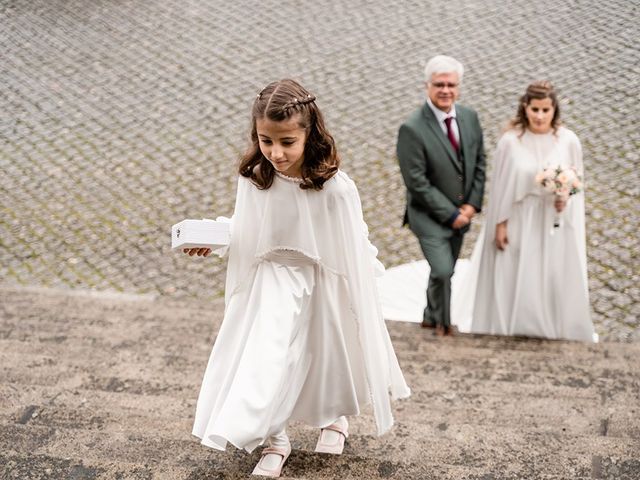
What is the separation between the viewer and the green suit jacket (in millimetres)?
6551

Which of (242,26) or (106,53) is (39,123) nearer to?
(106,53)

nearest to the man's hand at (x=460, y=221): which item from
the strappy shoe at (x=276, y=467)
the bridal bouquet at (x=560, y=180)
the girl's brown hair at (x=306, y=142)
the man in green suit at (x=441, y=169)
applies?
the man in green suit at (x=441, y=169)

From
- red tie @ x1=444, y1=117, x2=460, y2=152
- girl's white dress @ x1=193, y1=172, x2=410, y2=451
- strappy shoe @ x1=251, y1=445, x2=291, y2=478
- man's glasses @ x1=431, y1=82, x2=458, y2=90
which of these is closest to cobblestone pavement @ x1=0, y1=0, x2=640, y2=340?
red tie @ x1=444, y1=117, x2=460, y2=152

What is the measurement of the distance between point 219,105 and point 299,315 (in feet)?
25.6

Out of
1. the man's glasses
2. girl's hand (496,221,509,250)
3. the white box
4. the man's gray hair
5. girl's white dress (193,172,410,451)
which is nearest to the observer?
the white box

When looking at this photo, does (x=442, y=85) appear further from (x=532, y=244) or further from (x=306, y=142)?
(x=306, y=142)

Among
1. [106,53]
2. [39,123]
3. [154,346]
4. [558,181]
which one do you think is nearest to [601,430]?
[558,181]

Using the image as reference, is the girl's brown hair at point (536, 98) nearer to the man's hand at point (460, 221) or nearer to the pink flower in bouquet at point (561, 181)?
the pink flower in bouquet at point (561, 181)

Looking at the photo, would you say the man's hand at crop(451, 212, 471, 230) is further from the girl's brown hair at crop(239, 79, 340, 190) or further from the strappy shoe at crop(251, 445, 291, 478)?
the strappy shoe at crop(251, 445, 291, 478)

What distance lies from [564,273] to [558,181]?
868 mm

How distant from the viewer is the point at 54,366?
560cm

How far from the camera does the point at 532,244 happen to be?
700 cm

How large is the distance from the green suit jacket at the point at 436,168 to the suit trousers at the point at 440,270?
8 centimetres

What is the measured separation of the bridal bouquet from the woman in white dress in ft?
0.34
